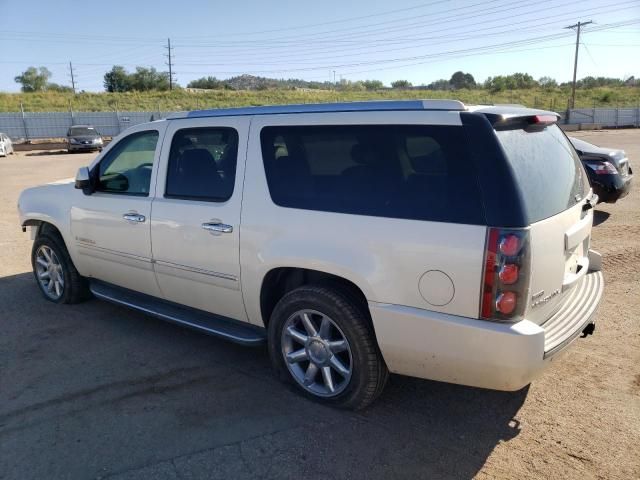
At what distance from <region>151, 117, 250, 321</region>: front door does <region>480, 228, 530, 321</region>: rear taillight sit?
174cm

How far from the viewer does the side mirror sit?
483 centimetres

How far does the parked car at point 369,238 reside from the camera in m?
2.76

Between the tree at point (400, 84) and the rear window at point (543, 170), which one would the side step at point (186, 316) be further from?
the tree at point (400, 84)

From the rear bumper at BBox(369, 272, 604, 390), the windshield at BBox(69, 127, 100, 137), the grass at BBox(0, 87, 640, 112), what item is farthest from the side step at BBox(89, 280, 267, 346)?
the grass at BBox(0, 87, 640, 112)

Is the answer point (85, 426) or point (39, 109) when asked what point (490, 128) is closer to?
point (85, 426)

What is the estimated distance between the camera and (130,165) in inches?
187

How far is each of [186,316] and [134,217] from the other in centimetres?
96

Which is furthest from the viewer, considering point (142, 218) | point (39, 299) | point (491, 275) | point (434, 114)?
point (39, 299)

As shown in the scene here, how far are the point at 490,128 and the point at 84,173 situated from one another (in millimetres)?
3662

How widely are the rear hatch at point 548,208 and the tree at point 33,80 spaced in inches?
3971

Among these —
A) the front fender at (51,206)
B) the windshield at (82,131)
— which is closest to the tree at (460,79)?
the windshield at (82,131)

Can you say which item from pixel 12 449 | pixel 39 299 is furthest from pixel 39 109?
pixel 12 449

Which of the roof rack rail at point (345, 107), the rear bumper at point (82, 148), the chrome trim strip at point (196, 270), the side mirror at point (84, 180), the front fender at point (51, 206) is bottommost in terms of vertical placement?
the rear bumper at point (82, 148)

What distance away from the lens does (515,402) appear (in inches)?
139
